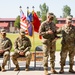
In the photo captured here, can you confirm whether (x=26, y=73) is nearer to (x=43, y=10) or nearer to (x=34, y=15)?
(x=34, y=15)

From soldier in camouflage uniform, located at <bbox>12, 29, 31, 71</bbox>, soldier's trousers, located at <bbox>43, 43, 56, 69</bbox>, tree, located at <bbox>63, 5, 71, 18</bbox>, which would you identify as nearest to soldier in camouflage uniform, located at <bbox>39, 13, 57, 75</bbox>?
soldier's trousers, located at <bbox>43, 43, 56, 69</bbox>

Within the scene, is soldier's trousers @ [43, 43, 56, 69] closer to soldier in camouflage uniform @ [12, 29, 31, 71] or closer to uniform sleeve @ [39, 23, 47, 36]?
uniform sleeve @ [39, 23, 47, 36]

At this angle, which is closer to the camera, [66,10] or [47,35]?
[47,35]

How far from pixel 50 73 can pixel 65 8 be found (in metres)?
129

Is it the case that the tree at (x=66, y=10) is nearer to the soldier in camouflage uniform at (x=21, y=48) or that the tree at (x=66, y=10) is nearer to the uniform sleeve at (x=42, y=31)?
the soldier in camouflage uniform at (x=21, y=48)

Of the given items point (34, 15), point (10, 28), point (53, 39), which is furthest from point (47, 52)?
point (10, 28)

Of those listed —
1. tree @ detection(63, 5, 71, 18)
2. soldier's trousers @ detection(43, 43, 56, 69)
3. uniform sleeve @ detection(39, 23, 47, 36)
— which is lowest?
soldier's trousers @ detection(43, 43, 56, 69)

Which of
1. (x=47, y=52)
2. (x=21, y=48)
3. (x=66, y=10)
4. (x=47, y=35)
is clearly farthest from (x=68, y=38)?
(x=66, y=10)

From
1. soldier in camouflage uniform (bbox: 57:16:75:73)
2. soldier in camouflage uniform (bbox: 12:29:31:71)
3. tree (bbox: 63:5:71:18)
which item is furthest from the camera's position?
tree (bbox: 63:5:71:18)

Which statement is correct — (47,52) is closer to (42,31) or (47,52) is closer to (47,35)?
(47,35)

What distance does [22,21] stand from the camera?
14734 mm

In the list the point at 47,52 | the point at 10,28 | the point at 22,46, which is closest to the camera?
the point at 47,52

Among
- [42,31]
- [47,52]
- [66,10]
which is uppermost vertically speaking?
[66,10]

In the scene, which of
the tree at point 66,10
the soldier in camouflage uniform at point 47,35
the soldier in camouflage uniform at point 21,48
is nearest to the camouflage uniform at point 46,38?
the soldier in camouflage uniform at point 47,35
